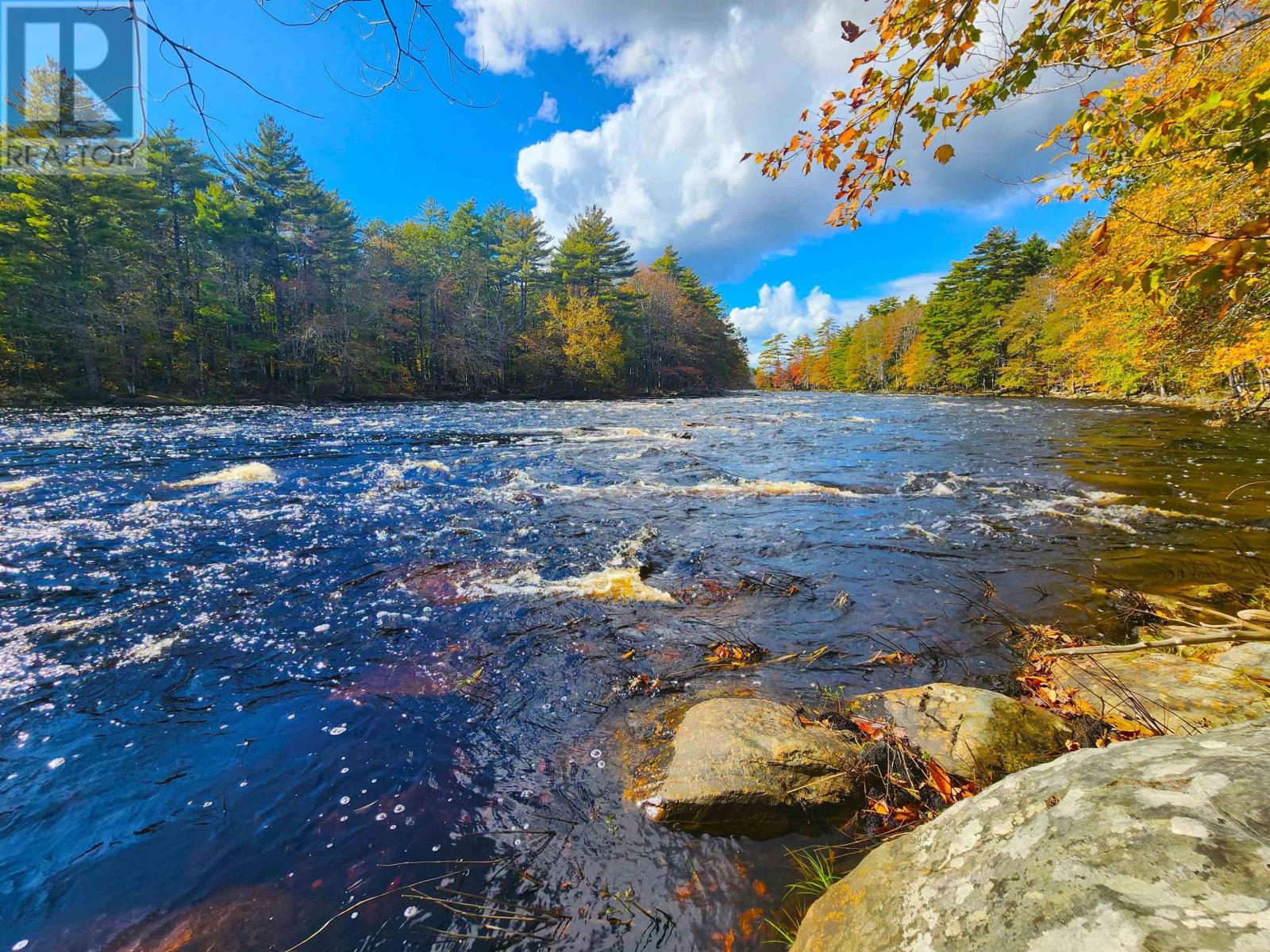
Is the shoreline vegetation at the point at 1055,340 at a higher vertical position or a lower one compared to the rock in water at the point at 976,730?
higher

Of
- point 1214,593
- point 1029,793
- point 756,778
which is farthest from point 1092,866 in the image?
point 1214,593

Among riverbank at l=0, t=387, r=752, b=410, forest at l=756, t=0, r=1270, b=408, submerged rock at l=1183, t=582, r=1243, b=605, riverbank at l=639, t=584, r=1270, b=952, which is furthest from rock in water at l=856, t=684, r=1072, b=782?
riverbank at l=0, t=387, r=752, b=410

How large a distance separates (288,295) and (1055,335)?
53.3 meters

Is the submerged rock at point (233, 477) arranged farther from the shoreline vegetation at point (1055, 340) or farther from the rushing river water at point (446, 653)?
the shoreline vegetation at point (1055, 340)

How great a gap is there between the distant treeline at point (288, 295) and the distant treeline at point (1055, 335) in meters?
23.2

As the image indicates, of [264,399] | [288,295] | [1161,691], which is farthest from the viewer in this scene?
[288,295]

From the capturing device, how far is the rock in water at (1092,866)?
104 cm

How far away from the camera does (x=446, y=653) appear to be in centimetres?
429

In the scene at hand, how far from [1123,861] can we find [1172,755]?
542 mm

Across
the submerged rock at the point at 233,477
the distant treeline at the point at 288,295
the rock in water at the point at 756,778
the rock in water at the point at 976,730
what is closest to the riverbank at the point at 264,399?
the distant treeline at the point at 288,295

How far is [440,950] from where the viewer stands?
2.12 m

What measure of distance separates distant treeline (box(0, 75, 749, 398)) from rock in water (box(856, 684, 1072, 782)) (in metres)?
20.2

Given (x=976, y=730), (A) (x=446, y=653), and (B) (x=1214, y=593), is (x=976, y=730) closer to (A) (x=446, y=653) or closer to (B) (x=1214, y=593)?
(A) (x=446, y=653)

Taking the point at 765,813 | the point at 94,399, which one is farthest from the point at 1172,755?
the point at 94,399
